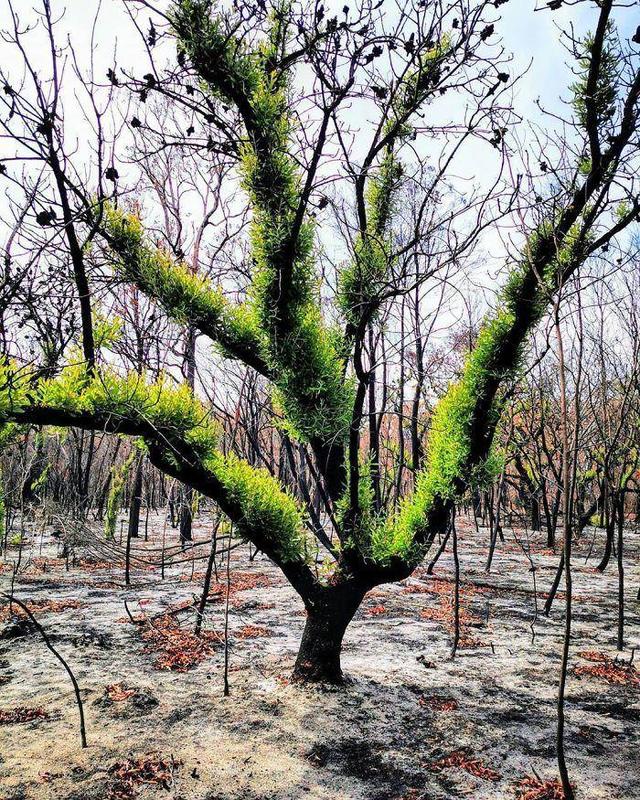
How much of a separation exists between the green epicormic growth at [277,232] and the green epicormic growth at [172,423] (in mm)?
603

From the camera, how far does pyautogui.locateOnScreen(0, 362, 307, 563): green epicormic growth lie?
3160 millimetres

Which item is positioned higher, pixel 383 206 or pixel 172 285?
pixel 383 206

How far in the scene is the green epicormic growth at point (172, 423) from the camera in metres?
3.16

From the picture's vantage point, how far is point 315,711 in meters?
3.68

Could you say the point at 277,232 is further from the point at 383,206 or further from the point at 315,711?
the point at 315,711

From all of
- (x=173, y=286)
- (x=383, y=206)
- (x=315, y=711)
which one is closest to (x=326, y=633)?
(x=315, y=711)

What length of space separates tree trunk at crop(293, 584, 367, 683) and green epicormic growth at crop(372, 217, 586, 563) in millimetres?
495

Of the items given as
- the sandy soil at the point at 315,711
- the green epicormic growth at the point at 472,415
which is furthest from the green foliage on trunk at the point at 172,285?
the sandy soil at the point at 315,711

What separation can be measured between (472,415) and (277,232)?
1928mm

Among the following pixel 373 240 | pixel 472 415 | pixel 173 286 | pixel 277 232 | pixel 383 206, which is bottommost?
pixel 472 415

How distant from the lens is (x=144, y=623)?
228 inches

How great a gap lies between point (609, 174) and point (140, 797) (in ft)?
13.7

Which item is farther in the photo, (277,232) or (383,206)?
(383,206)

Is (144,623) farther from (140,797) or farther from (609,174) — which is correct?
(609,174)
